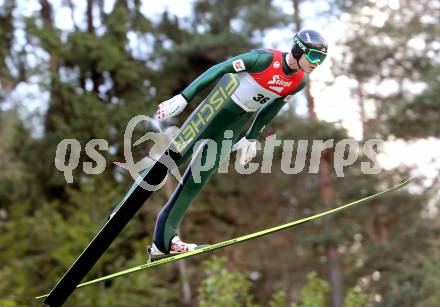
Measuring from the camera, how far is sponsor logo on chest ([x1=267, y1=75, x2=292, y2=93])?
3785 millimetres

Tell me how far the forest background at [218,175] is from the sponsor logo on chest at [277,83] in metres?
7.67

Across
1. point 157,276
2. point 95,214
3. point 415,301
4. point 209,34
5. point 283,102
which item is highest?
point 283,102

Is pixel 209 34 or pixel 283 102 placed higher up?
pixel 283 102

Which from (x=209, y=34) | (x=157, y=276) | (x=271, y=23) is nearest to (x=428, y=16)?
(x=271, y=23)

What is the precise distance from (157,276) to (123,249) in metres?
1.25

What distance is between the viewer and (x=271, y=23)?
39.0ft

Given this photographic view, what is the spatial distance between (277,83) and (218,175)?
11.5 m

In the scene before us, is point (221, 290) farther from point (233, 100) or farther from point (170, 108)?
point (170, 108)

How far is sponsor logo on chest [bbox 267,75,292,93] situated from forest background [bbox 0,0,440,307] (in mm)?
7672

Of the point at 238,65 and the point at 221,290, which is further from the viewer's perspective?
the point at 221,290

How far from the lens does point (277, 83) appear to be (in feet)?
12.4

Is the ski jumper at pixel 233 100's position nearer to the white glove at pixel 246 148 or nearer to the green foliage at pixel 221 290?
the white glove at pixel 246 148

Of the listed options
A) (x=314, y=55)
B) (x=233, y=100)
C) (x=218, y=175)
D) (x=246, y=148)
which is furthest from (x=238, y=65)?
(x=218, y=175)

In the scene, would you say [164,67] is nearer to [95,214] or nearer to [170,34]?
[170,34]
